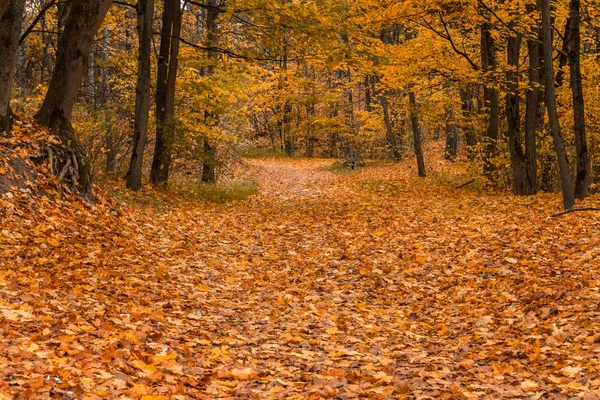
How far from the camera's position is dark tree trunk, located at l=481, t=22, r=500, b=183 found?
635 inches

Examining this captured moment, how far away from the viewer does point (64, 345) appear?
4617 mm

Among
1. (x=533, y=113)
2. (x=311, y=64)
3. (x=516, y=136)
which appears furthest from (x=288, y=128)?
(x=533, y=113)

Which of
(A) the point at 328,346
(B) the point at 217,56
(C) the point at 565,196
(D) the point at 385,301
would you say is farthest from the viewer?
(B) the point at 217,56

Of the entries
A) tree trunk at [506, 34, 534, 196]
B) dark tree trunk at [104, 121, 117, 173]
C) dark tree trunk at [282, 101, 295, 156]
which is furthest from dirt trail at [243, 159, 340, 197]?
tree trunk at [506, 34, 534, 196]

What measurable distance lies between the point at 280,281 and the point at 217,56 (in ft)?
35.5

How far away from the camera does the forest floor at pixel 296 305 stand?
Answer: 4500 millimetres

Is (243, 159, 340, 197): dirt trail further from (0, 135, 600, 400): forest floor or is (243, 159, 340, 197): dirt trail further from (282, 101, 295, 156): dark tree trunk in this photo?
(0, 135, 600, 400): forest floor

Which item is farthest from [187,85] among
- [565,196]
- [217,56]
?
[565,196]

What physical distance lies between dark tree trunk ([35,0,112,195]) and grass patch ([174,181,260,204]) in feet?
18.3

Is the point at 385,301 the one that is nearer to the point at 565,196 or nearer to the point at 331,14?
the point at 565,196

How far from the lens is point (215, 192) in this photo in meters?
17.2

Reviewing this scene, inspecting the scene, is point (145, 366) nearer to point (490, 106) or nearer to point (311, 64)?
point (311, 64)

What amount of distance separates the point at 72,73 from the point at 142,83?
2995mm

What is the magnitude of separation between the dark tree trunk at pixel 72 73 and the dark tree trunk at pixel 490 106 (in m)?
10.4
